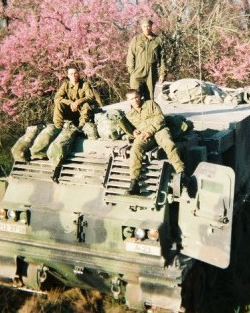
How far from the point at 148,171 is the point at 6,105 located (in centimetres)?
876

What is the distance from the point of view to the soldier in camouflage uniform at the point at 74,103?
7.12 metres

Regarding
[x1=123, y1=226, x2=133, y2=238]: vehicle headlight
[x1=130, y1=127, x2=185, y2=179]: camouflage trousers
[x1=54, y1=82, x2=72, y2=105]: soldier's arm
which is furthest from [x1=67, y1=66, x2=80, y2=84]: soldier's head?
[x1=123, y1=226, x2=133, y2=238]: vehicle headlight

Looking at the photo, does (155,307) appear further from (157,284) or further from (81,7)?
(81,7)

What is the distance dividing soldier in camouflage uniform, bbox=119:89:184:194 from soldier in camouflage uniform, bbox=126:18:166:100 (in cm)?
218

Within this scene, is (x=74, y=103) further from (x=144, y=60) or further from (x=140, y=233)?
(x=140, y=233)

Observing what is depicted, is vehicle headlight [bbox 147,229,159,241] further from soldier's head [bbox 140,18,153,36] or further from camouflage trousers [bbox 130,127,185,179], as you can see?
soldier's head [bbox 140,18,153,36]

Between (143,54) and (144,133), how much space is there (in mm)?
2923

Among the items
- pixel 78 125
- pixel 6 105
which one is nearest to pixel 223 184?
pixel 78 125

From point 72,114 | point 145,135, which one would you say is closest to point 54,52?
point 72,114

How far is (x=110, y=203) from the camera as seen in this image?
5.72m

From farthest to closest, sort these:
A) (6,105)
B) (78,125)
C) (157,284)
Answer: (6,105)
(78,125)
(157,284)

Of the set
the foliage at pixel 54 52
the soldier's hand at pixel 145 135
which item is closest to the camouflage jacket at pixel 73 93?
the soldier's hand at pixel 145 135

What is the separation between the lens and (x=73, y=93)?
7410mm

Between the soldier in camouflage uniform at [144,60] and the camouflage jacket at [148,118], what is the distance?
2163 mm
